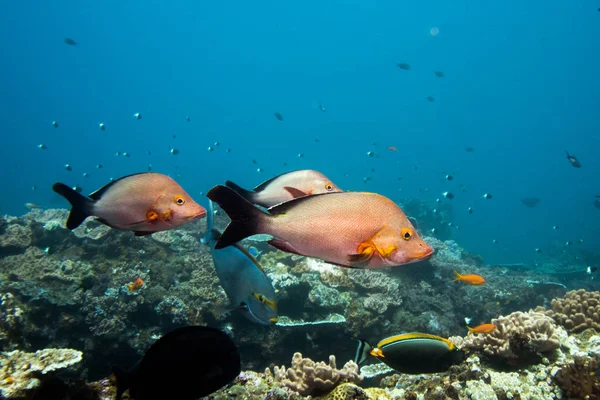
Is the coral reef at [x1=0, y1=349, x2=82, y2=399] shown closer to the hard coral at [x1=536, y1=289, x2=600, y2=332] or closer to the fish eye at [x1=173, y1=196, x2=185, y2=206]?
the fish eye at [x1=173, y1=196, x2=185, y2=206]

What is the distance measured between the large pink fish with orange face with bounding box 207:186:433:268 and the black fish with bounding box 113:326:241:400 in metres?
→ 0.97

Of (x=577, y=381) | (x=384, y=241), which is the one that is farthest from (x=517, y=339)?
(x=384, y=241)

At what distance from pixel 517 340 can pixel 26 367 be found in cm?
612

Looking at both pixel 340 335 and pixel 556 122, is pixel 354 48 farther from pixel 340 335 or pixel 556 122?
pixel 340 335

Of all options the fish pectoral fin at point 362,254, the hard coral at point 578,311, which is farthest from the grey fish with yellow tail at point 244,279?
the hard coral at point 578,311

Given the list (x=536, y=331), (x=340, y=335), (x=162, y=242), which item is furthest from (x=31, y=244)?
(x=536, y=331)

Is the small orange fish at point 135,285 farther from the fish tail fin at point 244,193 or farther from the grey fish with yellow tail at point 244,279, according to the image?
the fish tail fin at point 244,193

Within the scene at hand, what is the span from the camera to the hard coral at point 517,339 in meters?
4.21

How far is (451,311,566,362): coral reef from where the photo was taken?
4219mm

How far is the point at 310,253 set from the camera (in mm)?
1946

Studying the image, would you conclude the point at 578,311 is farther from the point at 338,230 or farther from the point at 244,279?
the point at 338,230

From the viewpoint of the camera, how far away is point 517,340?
420 cm

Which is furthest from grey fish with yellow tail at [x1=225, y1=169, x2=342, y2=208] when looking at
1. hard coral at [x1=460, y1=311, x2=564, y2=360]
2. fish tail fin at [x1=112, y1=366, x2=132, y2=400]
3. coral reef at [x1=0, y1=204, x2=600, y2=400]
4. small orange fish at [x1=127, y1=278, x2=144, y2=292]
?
small orange fish at [x1=127, y1=278, x2=144, y2=292]

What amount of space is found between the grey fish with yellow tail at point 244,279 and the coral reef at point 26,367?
2382mm
